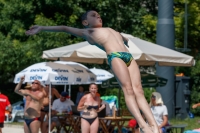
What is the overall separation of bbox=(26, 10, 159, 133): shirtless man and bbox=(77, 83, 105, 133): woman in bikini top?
18.1 ft

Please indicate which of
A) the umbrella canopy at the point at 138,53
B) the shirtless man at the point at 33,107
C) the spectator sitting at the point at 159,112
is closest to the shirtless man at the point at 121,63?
the shirtless man at the point at 33,107

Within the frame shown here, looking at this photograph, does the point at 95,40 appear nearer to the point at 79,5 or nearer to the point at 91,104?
the point at 91,104

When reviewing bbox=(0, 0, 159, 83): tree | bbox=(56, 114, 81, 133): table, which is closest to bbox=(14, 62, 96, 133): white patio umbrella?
bbox=(56, 114, 81, 133): table

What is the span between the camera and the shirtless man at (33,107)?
14.4 meters

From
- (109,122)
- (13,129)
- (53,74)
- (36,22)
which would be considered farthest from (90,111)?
(36,22)

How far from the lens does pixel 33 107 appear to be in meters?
14.5

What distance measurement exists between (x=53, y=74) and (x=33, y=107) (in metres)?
1.49

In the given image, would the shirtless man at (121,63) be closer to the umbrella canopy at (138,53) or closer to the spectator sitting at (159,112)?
the spectator sitting at (159,112)

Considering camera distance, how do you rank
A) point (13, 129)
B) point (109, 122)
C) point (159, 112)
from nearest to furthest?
point (159, 112)
point (109, 122)
point (13, 129)

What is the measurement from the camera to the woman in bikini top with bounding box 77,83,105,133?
47.2 feet

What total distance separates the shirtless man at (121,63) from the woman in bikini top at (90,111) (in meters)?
5.51

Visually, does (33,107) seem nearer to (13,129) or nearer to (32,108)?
(32,108)

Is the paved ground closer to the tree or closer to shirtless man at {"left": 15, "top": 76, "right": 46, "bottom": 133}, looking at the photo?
the tree

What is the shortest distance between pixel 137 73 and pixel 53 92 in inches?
392
